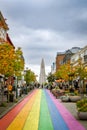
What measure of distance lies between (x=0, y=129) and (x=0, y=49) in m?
11.6

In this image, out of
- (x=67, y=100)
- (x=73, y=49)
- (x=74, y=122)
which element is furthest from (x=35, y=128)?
(x=73, y=49)

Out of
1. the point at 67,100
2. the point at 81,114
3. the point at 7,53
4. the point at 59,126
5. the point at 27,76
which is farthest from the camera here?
the point at 27,76

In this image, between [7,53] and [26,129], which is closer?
[26,129]

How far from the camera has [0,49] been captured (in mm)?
29797

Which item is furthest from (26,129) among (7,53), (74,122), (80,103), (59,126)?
(7,53)

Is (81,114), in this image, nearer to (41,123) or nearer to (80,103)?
(80,103)

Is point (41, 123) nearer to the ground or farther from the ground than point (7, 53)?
nearer to the ground

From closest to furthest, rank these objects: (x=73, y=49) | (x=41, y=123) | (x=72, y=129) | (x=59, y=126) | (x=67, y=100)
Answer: (x=72, y=129)
(x=59, y=126)
(x=41, y=123)
(x=67, y=100)
(x=73, y=49)

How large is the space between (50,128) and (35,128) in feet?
2.39

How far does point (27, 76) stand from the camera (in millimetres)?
117438

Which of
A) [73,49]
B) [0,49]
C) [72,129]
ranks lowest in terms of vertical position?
[72,129]

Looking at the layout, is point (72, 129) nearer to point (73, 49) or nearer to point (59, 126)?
point (59, 126)

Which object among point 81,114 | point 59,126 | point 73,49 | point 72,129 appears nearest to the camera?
point 72,129

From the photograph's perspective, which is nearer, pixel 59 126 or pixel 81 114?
pixel 59 126
